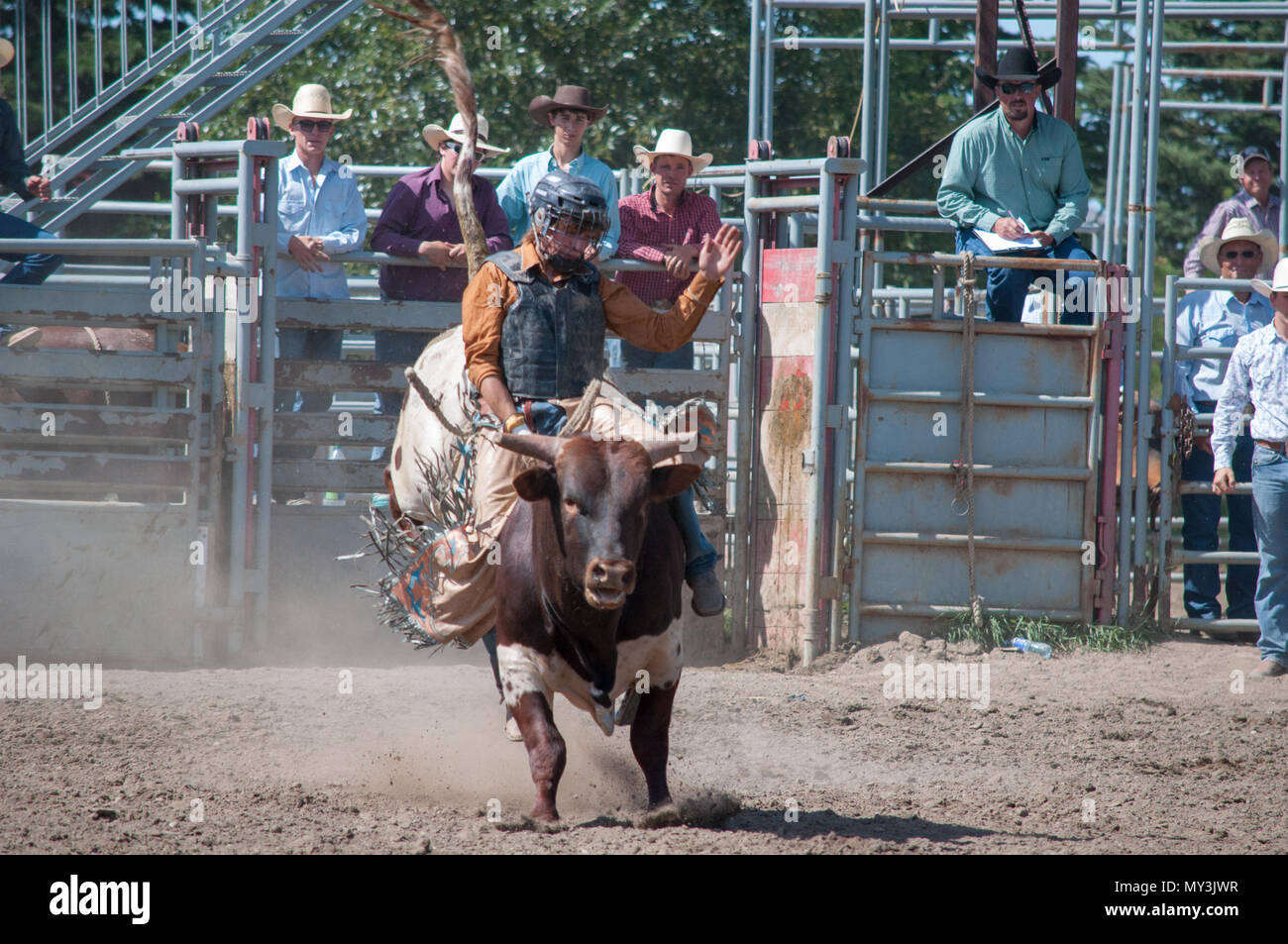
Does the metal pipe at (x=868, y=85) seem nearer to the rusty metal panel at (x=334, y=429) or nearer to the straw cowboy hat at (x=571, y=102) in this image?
the straw cowboy hat at (x=571, y=102)

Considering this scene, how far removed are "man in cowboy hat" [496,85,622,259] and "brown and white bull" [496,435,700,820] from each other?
3.62 m

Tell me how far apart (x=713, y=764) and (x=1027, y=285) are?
4074mm

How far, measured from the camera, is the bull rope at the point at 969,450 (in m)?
8.78

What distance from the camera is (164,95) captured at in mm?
10750

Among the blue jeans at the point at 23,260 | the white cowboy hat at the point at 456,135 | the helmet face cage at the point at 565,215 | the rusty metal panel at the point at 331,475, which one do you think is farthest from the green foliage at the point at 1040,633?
the blue jeans at the point at 23,260

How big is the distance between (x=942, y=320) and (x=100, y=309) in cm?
483

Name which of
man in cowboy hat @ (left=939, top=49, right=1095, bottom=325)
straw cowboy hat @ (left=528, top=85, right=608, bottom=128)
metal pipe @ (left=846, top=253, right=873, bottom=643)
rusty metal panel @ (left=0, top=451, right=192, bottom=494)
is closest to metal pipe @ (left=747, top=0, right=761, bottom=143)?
straw cowboy hat @ (left=528, top=85, right=608, bottom=128)

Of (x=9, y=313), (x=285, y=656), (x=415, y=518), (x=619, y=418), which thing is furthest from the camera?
(x=285, y=656)

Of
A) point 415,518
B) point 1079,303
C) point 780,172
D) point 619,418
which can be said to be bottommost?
point 415,518

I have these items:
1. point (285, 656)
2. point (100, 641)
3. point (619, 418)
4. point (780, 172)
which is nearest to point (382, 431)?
point (285, 656)

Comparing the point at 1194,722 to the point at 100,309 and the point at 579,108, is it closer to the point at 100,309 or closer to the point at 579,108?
the point at 579,108

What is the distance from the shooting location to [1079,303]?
910 cm

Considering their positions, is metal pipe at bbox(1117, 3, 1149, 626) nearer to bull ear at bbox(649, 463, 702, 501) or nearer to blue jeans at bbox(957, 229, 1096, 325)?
blue jeans at bbox(957, 229, 1096, 325)

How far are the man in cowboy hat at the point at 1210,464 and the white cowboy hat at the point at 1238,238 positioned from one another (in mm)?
52
